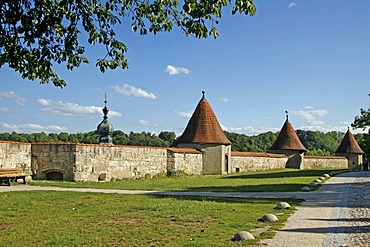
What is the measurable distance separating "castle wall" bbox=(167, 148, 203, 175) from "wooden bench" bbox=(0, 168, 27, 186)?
10586 millimetres

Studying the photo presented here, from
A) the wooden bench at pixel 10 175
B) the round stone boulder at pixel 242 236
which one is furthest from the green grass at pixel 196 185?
the round stone boulder at pixel 242 236

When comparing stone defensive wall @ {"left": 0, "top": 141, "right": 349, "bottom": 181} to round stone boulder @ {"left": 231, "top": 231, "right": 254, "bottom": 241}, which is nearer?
round stone boulder @ {"left": 231, "top": 231, "right": 254, "bottom": 241}

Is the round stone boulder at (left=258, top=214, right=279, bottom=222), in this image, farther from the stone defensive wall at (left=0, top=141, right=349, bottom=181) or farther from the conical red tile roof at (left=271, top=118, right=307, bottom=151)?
the conical red tile roof at (left=271, top=118, right=307, bottom=151)

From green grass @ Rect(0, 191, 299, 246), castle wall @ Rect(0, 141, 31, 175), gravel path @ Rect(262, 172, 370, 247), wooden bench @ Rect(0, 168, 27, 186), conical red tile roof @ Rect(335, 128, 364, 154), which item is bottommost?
gravel path @ Rect(262, 172, 370, 247)

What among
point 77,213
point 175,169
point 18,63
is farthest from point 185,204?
point 175,169

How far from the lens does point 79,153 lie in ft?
64.0

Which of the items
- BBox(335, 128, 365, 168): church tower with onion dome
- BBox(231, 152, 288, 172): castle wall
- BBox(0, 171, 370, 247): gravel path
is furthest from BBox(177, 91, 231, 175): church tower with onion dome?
BBox(335, 128, 365, 168): church tower with onion dome

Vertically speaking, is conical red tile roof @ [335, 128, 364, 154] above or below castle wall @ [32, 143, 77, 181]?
above

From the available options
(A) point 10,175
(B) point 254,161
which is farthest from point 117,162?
(B) point 254,161

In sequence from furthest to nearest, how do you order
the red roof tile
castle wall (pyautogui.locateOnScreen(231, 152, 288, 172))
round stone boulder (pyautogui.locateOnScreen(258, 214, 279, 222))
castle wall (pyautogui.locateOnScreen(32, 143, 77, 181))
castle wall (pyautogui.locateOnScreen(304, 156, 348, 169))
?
castle wall (pyautogui.locateOnScreen(304, 156, 348, 169)) < castle wall (pyautogui.locateOnScreen(231, 152, 288, 172)) < the red roof tile < castle wall (pyautogui.locateOnScreen(32, 143, 77, 181)) < round stone boulder (pyautogui.locateOnScreen(258, 214, 279, 222))

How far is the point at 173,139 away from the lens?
2569 inches

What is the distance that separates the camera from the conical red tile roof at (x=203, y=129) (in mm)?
31609

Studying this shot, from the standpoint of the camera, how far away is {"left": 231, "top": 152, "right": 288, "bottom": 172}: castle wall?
114 ft

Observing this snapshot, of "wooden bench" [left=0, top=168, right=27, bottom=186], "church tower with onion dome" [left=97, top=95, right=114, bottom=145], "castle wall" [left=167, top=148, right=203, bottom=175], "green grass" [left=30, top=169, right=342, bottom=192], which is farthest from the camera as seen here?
"church tower with onion dome" [left=97, top=95, right=114, bottom=145]
